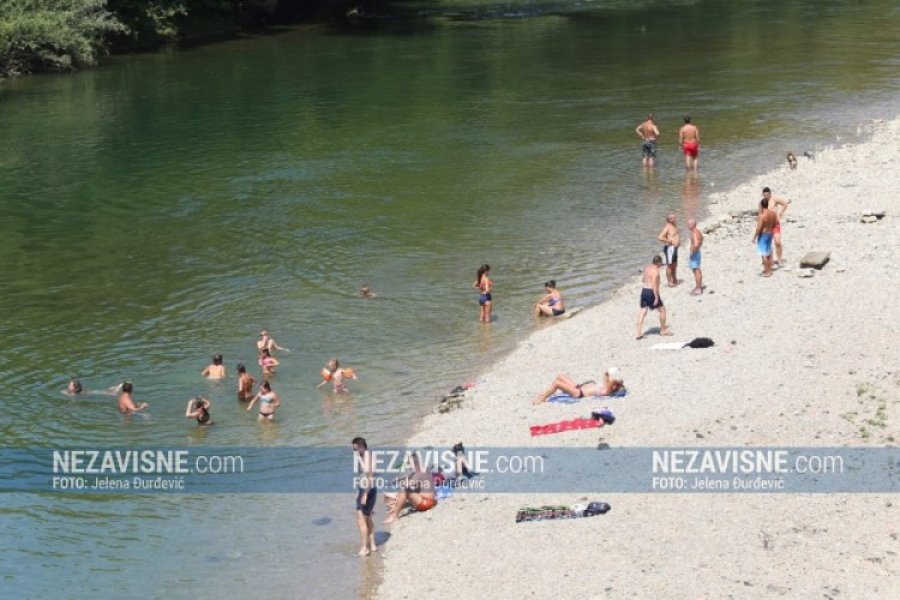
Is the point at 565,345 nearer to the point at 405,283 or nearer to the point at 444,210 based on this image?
the point at 405,283

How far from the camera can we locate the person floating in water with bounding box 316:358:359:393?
2275cm

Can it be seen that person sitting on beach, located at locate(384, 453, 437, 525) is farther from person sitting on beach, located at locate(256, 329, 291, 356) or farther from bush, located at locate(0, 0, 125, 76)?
bush, located at locate(0, 0, 125, 76)

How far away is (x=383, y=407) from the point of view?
22062 mm

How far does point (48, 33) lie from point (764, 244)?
45589 mm

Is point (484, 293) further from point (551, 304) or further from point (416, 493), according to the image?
point (416, 493)

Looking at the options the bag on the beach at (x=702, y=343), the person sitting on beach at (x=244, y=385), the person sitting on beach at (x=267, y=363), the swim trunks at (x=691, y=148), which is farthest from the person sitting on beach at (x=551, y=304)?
the swim trunks at (x=691, y=148)

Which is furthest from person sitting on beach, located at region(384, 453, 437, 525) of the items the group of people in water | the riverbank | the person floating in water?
Answer: the person floating in water

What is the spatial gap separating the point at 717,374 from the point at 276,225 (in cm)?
1733

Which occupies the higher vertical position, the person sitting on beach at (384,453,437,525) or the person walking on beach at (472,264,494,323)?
the person walking on beach at (472,264,494,323)

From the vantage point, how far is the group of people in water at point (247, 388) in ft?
71.5

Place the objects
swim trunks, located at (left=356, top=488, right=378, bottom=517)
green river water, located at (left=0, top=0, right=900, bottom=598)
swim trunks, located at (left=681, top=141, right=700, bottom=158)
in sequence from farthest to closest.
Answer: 1. swim trunks, located at (left=681, top=141, right=700, bottom=158)
2. green river water, located at (left=0, top=0, right=900, bottom=598)
3. swim trunks, located at (left=356, top=488, right=378, bottom=517)

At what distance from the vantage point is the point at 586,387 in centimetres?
2008

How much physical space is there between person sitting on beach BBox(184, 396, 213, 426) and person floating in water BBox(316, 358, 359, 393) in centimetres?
225

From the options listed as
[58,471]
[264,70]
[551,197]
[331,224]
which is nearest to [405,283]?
[331,224]
